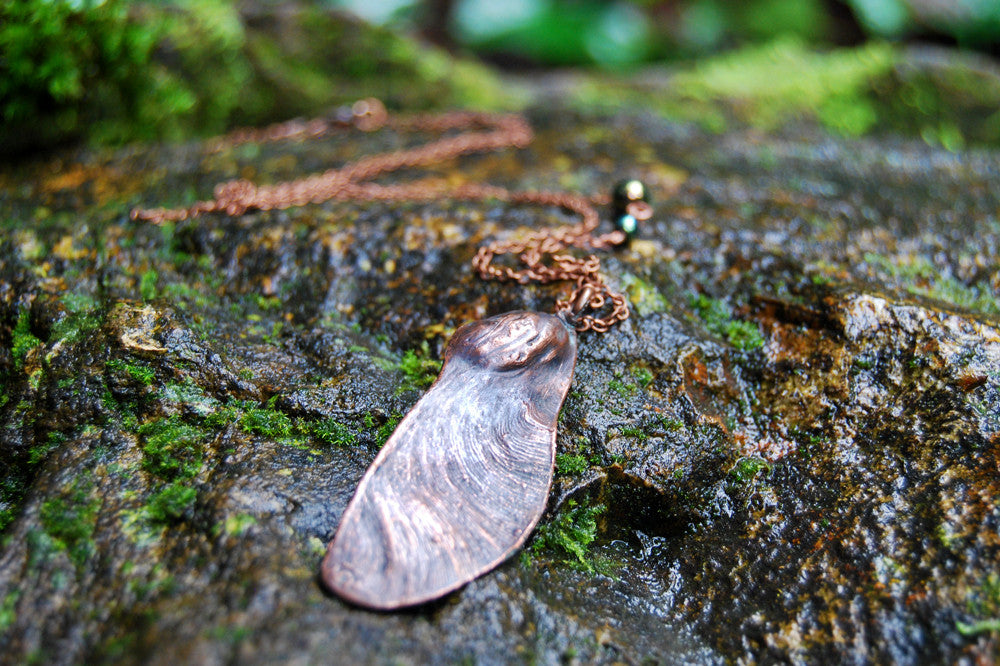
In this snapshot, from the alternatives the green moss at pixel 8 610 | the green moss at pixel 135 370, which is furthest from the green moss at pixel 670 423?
the green moss at pixel 8 610

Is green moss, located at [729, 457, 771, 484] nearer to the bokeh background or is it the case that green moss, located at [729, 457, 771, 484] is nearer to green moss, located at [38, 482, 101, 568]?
green moss, located at [38, 482, 101, 568]

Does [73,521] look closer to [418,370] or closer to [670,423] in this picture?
[418,370]

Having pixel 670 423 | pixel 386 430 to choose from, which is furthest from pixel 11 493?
pixel 670 423

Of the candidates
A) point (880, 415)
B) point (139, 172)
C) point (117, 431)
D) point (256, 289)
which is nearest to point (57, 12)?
point (139, 172)

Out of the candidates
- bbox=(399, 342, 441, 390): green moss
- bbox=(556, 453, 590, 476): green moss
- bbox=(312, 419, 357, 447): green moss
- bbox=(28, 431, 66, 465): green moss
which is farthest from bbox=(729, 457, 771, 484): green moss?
bbox=(28, 431, 66, 465): green moss

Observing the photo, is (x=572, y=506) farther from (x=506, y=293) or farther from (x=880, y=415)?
(x=880, y=415)
